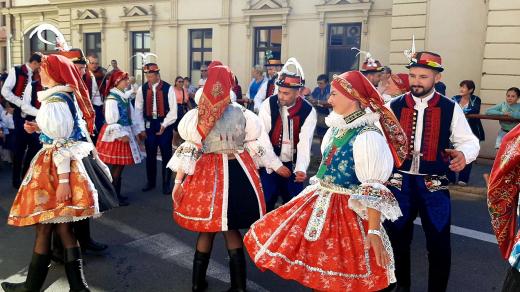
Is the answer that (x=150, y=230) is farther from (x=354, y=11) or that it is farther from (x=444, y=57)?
(x=354, y=11)

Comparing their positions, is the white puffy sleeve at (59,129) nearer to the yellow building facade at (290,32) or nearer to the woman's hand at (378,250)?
the woman's hand at (378,250)

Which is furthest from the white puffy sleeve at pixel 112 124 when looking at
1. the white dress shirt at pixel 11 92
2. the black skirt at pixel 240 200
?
the black skirt at pixel 240 200

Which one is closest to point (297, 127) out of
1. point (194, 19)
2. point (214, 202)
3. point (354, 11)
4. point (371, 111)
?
point (214, 202)

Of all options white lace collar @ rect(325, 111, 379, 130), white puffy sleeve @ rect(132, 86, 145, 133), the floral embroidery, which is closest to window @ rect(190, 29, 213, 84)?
white puffy sleeve @ rect(132, 86, 145, 133)

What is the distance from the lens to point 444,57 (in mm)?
11617

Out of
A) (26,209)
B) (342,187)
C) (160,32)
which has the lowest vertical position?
(26,209)

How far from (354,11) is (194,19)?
6.19 meters

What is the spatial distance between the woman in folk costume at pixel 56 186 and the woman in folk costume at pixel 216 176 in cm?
70

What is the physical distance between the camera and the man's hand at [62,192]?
3.56 metres

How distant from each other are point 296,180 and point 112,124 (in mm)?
3252

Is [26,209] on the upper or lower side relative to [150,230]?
upper

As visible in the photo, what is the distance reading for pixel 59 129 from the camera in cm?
360

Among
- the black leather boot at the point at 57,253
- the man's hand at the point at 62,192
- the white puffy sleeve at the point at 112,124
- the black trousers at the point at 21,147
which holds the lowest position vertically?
the black leather boot at the point at 57,253

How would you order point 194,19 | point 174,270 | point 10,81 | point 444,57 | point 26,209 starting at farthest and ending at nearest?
point 194,19 < point 444,57 < point 10,81 < point 174,270 < point 26,209
